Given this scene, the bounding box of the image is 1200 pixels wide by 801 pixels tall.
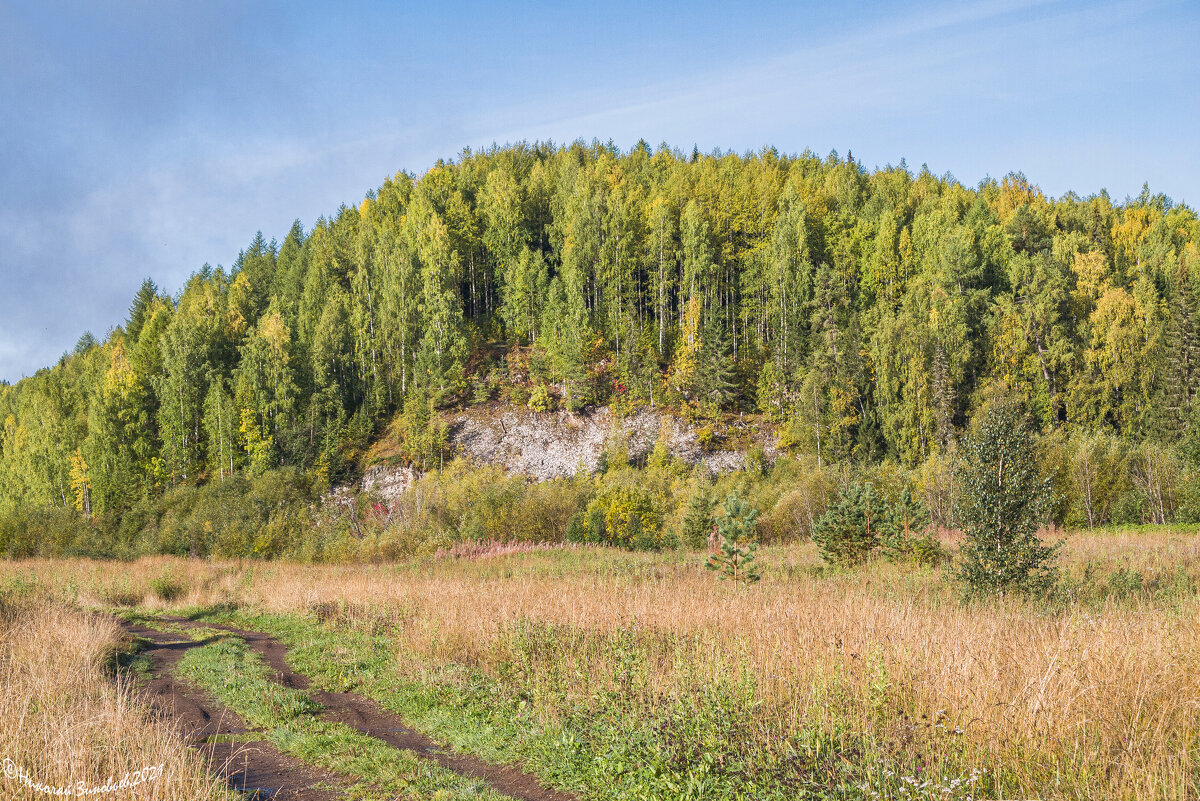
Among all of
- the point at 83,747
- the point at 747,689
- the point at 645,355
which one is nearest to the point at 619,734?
the point at 747,689

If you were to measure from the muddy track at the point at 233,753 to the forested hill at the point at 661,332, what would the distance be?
135 feet

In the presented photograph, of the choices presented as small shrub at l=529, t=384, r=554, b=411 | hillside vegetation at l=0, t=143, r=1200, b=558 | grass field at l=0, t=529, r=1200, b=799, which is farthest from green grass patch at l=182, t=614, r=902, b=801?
small shrub at l=529, t=384, r=554, b=411

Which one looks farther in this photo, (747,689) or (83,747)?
(747,689)

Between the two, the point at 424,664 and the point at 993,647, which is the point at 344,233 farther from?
the point at 993,647

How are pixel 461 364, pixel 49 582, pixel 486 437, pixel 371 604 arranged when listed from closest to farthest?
pixel 371 604, pixel 49 582, pixel 486 437, pixel 461 364

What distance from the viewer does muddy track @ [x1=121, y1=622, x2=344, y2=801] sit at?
21.1 feet

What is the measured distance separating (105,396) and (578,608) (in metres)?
67.6

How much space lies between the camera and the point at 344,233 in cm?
8112

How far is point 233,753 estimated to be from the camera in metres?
7.18

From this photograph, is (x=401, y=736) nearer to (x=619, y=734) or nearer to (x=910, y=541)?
(x=619, y=734)

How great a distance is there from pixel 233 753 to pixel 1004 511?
1300 centimetres

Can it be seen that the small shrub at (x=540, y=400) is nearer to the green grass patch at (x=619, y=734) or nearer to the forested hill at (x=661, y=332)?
the forested hill at (x=661, y=332)

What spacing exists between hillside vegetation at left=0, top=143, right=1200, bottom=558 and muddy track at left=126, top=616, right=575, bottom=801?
19800mm

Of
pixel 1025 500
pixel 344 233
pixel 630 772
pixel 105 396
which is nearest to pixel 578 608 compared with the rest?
pixel 630 772
